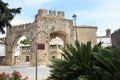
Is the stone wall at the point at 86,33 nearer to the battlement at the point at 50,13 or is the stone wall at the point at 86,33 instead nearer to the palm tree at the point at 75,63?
the battlement at the point at 50,13

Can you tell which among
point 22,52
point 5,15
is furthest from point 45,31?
point 22,52

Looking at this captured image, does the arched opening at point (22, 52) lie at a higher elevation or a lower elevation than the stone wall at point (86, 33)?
lower

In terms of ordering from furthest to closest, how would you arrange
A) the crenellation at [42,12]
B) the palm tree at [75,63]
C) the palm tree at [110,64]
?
the crenellation at [42,12] → the palm tree at [75,63] → the palm tree at [110,64]

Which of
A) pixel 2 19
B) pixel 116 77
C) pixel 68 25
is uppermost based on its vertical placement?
pixel 68 25

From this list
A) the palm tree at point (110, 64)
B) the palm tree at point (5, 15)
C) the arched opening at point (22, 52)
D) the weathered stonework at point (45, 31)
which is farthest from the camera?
the arched opening at point (22, 52)

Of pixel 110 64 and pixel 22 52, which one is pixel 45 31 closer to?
pixel 22 52

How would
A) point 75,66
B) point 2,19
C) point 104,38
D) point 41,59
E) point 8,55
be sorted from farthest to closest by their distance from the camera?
point 104,38 → point 8,55 → point 41,59 → point 2,19 → point 75,66

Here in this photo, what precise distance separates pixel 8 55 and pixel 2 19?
38658 mm

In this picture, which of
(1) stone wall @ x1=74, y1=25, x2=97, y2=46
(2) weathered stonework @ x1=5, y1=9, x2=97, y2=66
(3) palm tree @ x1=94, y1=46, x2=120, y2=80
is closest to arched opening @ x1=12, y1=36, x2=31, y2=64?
(2) weathered stonework @ x1=5, y1=9, x2=97, y2=66

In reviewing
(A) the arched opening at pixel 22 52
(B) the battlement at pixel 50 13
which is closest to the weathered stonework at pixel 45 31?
(B) the battlement at pixel 50 13

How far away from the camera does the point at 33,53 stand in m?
45.9

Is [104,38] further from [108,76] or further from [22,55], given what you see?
Answer: [108,76]

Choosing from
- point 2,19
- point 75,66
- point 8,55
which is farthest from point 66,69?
point 8,55

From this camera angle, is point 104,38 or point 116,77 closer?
point 116,77
